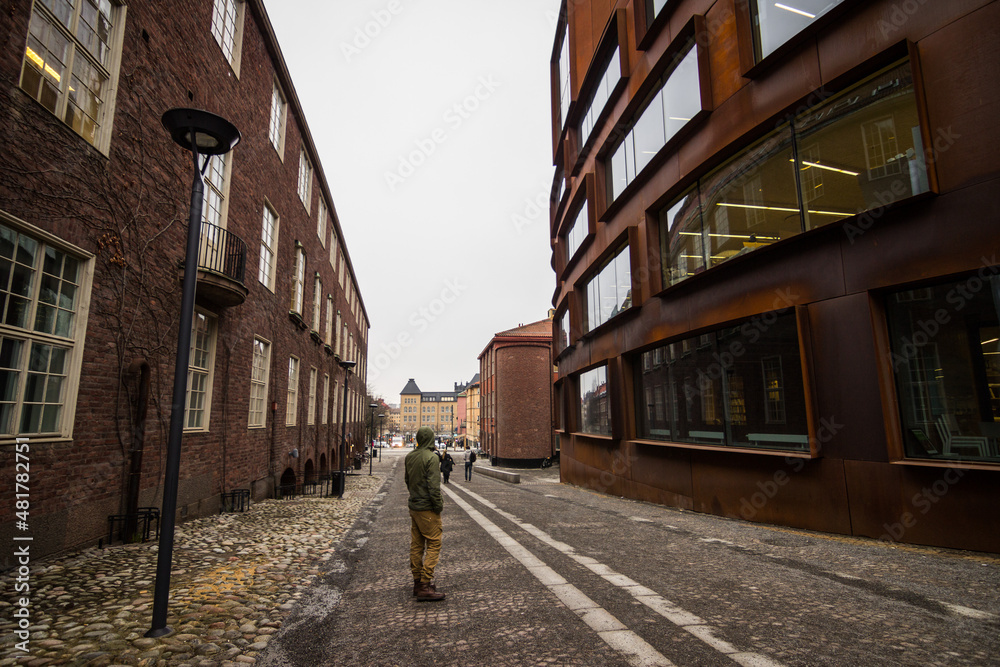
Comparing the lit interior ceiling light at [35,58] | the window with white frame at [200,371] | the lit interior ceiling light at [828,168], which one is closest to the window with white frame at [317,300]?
the window with white frame at [200,371]

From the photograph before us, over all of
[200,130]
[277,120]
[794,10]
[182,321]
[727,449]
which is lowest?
[727,449]

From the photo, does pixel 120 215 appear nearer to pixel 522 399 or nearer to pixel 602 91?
pixel 602 91

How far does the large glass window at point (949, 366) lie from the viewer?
6345 millimetres

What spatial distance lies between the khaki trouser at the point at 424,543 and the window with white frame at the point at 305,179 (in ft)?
53.3

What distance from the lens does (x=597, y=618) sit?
407 cm

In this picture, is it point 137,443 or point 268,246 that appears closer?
point 137,443

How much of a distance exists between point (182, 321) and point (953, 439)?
8983 millimetres

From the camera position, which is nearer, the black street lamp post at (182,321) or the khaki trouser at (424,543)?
the black street lamp post at (182,321)

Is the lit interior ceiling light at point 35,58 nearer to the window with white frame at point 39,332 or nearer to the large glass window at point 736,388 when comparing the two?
the window with white frame at point 39,332

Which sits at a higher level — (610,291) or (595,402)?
(610,291)

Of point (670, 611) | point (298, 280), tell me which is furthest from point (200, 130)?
point (298, 280)

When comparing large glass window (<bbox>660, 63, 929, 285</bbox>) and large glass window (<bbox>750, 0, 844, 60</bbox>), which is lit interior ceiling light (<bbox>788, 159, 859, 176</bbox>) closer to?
large glass window (<bbox>660, 63, 929, 285</bbox>)

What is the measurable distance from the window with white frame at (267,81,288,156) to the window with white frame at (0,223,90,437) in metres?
9.64

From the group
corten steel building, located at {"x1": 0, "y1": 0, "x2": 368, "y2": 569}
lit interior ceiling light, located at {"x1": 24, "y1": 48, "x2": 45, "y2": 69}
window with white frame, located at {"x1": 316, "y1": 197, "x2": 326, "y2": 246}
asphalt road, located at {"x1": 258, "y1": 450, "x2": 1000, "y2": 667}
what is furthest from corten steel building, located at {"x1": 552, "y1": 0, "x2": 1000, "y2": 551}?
window with white frame, located at {"x1": 316, "y1": 197, "x2": 326, "y2": 246}
